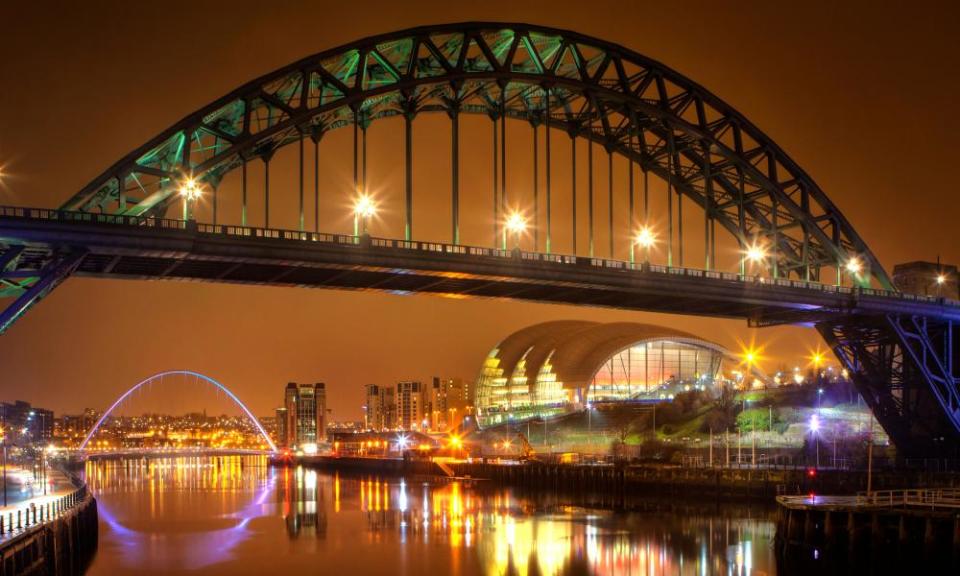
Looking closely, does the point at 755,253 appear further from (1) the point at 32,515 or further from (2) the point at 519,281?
(1) the point at 32,515

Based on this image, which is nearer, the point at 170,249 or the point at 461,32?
the point at 170,249

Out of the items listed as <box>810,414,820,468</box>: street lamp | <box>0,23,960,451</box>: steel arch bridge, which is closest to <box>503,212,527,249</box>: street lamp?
<box>0,23,960,451</box>: steel arch bridge

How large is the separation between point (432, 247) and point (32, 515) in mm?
22171

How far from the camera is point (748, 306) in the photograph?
2712 inches

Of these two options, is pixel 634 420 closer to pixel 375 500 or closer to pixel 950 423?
pixel 375 500

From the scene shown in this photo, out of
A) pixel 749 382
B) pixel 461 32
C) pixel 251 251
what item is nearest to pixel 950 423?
pixel 461 32

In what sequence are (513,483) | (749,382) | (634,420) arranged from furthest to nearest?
1. (749,382)
2. (634,420)
3. (513,483)

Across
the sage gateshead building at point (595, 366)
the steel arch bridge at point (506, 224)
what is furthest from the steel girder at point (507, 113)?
the sage gateshead building at point (595, 366)

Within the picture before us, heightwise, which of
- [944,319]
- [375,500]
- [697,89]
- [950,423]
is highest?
[697,89]

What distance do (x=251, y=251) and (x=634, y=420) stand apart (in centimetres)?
6714

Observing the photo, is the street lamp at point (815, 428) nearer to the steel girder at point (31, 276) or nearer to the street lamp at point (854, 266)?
the street lamp at point (854, 266)

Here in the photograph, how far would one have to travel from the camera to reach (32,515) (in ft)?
138

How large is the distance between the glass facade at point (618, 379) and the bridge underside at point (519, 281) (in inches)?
2144

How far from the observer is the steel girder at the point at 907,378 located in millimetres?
67000
